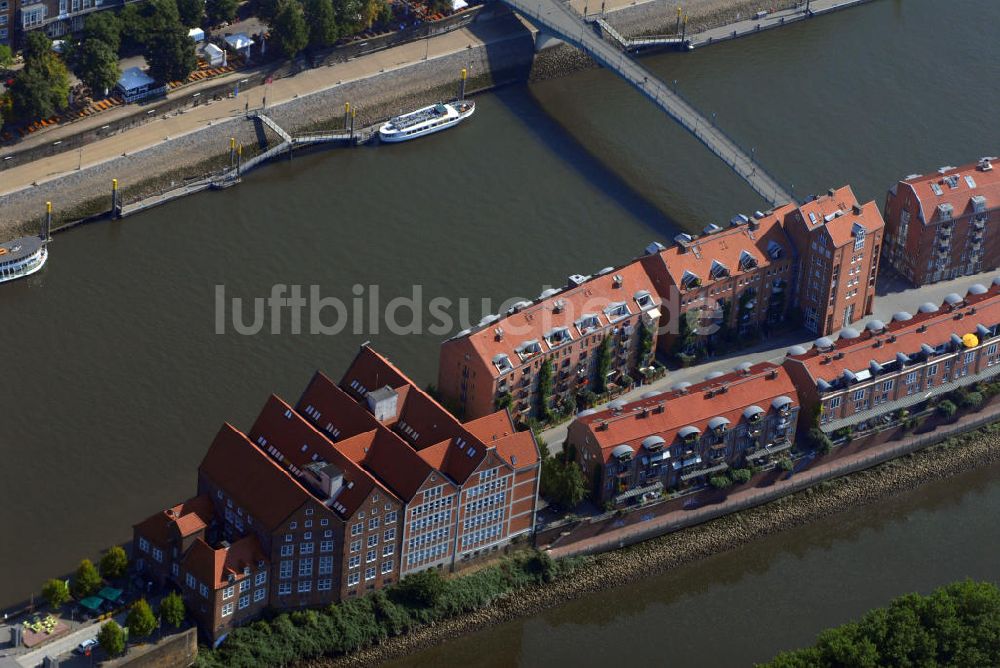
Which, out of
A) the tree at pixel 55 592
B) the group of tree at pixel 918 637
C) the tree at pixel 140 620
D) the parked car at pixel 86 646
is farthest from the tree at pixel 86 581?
the group of tree at pixel 918 637

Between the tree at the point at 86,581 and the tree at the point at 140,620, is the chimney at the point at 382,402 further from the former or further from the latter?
the tree at the point at 86,581

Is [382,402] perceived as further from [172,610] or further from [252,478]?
[172,610]

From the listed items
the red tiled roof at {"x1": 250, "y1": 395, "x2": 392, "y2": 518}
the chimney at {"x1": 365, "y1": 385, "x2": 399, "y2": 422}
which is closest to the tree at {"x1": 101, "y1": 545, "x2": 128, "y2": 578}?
the red tiled roof at {"x1": 250, "y1": 395, "x2": 392, "y2": 518}

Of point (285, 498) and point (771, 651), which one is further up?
point (285, 498)

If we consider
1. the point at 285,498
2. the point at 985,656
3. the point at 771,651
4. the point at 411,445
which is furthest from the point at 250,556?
the point at 985,656

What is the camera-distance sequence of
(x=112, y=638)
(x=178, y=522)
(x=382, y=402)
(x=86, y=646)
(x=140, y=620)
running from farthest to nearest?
(x=382, y=402), (x=178, y=522), (x=140, y=620), (x=86, y=646), (x=112, y=638)

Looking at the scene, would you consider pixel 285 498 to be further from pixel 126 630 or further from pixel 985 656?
pixel 985 656

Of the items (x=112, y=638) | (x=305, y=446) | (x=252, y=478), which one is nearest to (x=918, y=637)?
(x=305, y=446)
